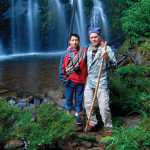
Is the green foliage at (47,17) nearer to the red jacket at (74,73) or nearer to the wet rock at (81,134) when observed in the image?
the red jacket at (74,73)

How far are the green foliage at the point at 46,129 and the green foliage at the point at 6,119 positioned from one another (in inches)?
4.7

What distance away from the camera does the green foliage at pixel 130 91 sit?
396 centimetres

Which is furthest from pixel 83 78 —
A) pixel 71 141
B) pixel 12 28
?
pixel 12 28

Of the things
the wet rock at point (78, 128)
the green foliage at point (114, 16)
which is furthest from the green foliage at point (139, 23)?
the green foliage at point (114, 16)

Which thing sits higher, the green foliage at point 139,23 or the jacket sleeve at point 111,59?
the green foliage at point 139,23

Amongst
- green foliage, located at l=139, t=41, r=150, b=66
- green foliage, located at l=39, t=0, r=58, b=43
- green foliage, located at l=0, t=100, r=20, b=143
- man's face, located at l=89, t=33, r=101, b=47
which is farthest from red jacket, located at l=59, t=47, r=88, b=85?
green foliage, located at l=39, t=0, r=58, b=43

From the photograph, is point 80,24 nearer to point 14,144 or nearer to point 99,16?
point 99,16

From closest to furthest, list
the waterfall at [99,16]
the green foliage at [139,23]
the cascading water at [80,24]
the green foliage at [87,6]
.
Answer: the green foliage at [139,23], the green foliage at [87,6], the cascading water at [80,24], the waterfall at [99,16]

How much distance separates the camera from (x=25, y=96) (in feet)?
20.5

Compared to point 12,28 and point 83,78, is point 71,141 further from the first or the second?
point 12,28

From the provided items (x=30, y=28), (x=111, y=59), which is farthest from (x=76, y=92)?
(x=30, y=28)

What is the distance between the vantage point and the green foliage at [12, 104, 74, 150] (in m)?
2.41

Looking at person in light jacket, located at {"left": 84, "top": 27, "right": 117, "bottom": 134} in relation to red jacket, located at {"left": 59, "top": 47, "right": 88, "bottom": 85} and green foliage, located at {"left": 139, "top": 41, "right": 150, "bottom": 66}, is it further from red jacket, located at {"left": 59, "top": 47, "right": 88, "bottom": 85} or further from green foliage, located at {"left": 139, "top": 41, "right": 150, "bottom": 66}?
green foliage, located at {"left": 139, "top": 41, "right": 150, "bottom": 66}

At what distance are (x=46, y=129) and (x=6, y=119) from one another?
59cm
